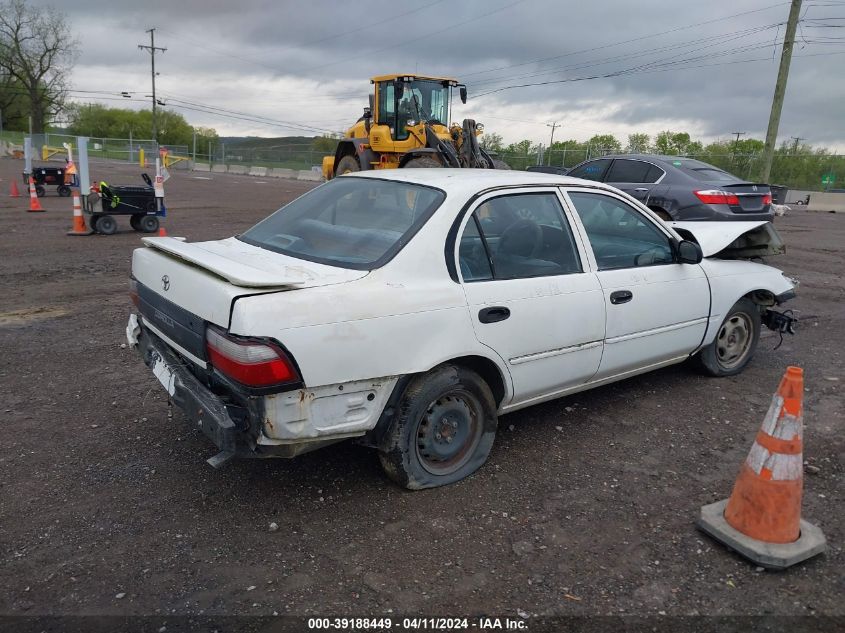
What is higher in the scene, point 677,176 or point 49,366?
point 677,176

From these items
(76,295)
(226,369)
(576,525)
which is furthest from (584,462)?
(76,295)

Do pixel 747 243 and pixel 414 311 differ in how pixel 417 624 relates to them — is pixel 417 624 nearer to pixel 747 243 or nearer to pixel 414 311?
pixel 414 311

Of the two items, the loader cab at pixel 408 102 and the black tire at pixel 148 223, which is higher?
the loader cab at pixel 408 102

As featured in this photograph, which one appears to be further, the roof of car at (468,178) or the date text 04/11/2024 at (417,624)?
the roof of car at (468,178)

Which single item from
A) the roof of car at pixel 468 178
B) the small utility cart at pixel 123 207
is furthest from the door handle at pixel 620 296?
the small utility cart at pixel 123 207

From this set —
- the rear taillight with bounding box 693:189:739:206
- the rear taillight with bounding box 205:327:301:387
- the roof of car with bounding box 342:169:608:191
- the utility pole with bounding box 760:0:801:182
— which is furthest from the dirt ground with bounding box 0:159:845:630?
Result: the utility pole with bounding box 760:0:801:182

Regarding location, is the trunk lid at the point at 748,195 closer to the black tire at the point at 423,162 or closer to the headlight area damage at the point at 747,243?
the headlight area damage at the point at 747,243

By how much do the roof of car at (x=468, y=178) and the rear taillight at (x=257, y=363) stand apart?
1412 millimetres

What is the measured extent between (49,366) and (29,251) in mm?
6075

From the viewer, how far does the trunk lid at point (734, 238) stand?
486cm

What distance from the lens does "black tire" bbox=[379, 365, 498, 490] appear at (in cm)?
315

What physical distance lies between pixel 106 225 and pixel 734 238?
10.8 metres

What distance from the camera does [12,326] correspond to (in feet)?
19.7

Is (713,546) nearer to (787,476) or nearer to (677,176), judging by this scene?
(787,476)
